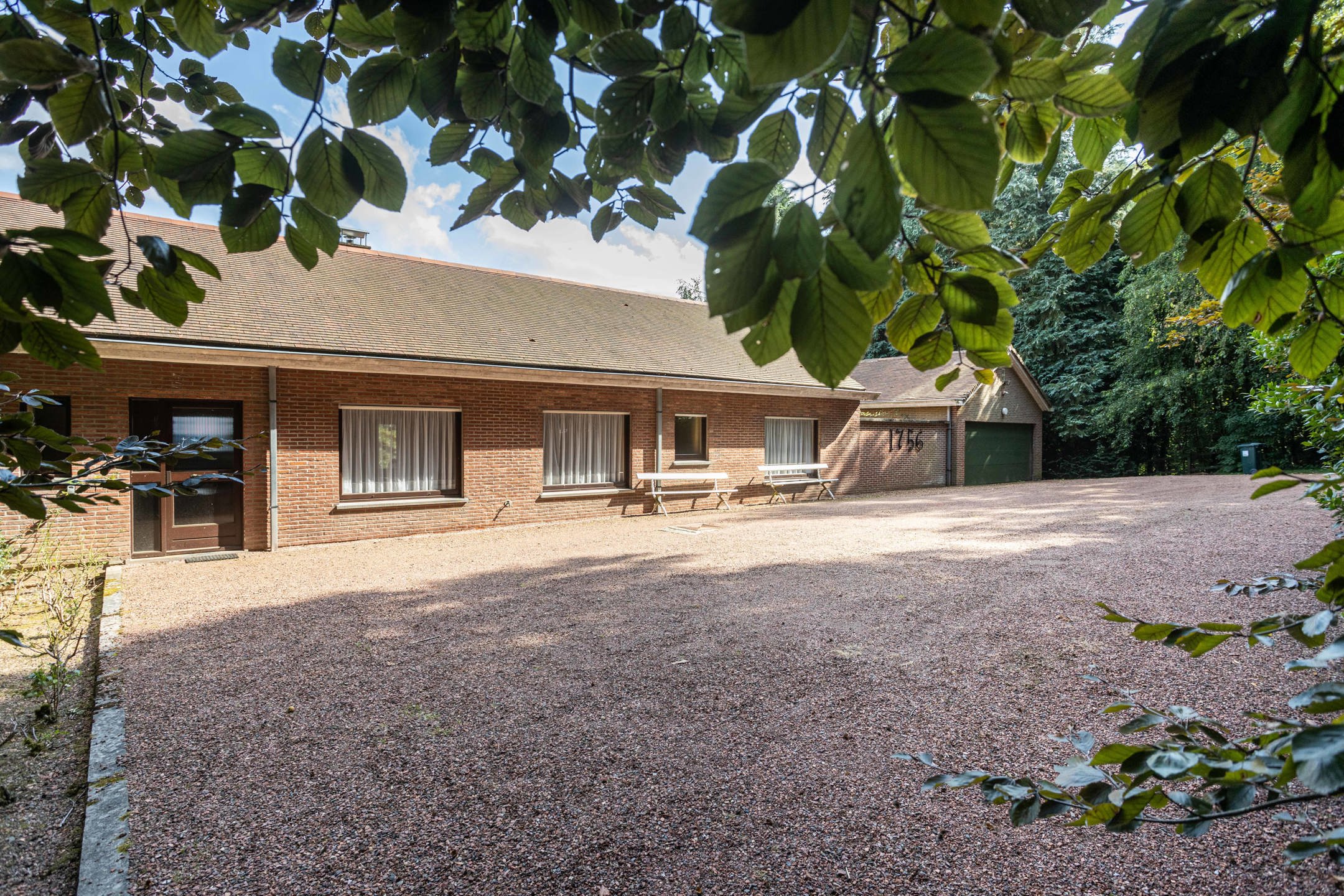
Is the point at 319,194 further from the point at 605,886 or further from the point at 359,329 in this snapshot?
the point at 359,329

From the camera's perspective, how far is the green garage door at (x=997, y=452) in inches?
868

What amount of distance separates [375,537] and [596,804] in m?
8.90

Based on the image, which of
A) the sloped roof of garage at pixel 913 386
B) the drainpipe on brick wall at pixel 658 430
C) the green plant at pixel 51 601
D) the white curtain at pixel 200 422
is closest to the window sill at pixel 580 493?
the drainpipe on brick wall at pixel 658 430

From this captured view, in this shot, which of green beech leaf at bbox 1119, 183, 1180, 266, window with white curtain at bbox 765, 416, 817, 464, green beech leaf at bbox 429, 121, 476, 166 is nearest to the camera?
green beech leaf at bbox 1119, 183, 1180, 266

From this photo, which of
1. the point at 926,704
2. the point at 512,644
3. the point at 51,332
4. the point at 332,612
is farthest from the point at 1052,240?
the point at 332,612

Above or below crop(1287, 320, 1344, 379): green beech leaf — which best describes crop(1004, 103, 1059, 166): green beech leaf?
above

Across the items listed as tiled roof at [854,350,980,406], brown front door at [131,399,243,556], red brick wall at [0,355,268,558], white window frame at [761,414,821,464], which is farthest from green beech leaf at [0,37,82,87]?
tiled roof at [854,350,980,406]

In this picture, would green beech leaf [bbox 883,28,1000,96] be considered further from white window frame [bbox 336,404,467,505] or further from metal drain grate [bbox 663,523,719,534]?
white window frame [bbox 336,404,467,505]

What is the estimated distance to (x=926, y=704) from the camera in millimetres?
4090

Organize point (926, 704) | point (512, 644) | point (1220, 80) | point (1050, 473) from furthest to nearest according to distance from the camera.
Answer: point (1050, 473) → point (512, 644) → point (926, 704) → point (1220, 80)

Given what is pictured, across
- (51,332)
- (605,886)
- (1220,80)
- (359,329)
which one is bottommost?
(605,886)

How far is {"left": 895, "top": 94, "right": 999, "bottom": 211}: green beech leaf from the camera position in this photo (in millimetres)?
463

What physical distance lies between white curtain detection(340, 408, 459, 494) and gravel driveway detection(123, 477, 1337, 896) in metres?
2.38

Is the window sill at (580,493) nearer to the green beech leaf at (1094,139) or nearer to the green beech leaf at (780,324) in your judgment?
the green beech leaf at (1094,139)
